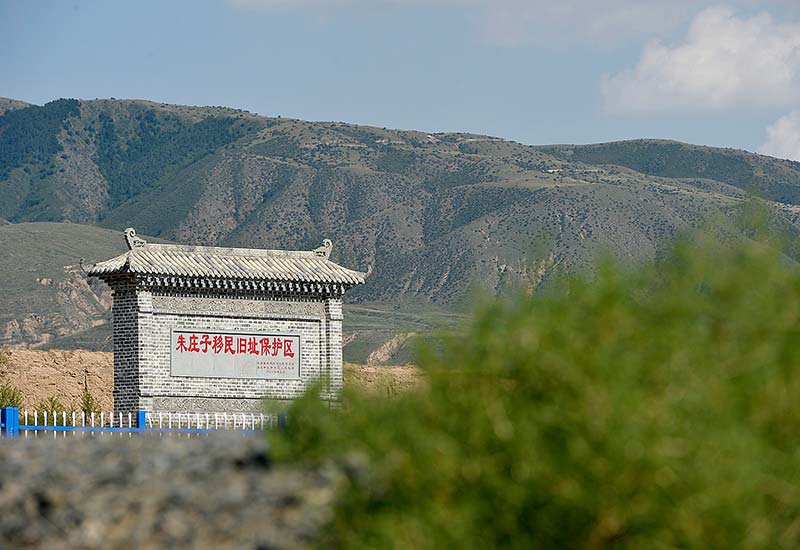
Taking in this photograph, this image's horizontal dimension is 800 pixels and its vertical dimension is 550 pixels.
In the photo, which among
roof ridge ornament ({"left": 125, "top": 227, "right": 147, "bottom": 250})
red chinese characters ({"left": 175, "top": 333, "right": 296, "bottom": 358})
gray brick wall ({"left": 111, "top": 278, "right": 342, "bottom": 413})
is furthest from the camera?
roof ridge ornament ({"left": 125, "top": 227, "right": 147, "bottom": 250})

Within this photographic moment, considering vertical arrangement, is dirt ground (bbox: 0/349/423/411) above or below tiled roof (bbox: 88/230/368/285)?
below

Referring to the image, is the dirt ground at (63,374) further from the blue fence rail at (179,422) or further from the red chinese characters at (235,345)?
the blue fence rail at (179,422)

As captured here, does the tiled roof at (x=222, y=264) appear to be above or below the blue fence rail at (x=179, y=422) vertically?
above

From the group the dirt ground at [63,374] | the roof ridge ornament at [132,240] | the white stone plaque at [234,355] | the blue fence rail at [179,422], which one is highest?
the roof ridge ornament at [132,240]

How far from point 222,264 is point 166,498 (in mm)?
19483

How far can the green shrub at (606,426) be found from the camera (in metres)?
7.61

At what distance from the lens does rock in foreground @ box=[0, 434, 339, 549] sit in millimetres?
8711

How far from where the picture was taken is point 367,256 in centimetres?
12069

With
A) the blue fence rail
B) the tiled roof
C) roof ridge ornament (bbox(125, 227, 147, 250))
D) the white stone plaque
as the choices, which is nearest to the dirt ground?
the tiled roof

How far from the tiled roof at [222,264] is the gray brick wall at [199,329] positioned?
41 centimetres

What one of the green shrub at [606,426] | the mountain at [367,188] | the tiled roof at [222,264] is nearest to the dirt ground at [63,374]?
the tiled roof at [222,264]

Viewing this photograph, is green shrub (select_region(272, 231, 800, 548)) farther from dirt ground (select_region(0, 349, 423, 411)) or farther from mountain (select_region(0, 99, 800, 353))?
mountain (select_region(0, 99, 800, 353))

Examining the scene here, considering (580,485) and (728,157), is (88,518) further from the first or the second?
(728,157)

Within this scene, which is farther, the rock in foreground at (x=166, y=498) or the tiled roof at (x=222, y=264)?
the tiled roof at (x=222, y=264)
